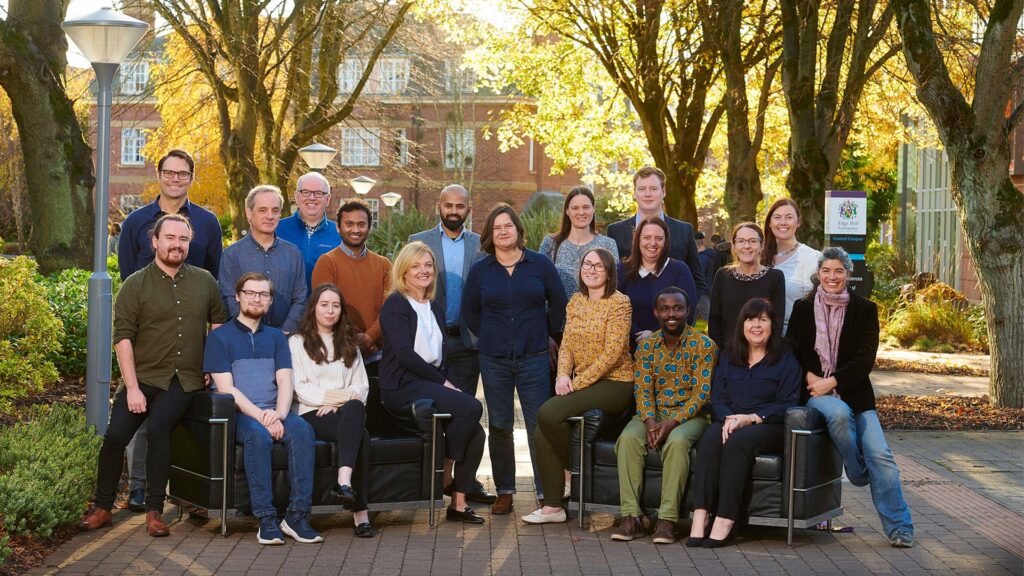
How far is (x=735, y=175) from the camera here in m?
19.4

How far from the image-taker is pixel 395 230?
26.3m

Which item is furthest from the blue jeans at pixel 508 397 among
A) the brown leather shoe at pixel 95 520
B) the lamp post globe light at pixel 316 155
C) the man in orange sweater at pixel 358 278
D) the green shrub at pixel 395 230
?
the green shrub at pixel 395 230

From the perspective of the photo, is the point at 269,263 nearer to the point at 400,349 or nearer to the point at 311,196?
the point at 311,196

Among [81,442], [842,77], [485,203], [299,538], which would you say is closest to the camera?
[299,538]

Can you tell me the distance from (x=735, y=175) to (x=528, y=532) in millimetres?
12726

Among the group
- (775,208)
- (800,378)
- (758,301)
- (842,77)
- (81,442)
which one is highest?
(842,77)

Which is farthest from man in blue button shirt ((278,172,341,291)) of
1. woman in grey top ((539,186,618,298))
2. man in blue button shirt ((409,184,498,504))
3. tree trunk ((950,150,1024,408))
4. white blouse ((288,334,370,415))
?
tree trunk ((950,150,1024,408))

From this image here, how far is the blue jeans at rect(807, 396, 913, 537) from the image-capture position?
7.28 metres

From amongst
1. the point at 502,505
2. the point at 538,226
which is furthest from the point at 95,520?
the point at 538,226

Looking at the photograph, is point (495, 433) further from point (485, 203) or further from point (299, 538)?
point (485, 203)

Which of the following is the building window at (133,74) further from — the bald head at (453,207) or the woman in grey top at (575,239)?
the woman in grey top at (575,239)

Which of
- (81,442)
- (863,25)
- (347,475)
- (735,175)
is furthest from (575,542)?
(735,175)

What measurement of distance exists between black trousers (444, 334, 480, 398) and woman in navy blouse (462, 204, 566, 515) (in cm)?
22

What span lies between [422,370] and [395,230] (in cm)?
1869
